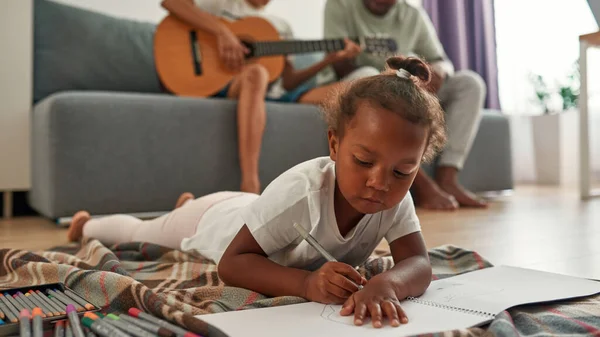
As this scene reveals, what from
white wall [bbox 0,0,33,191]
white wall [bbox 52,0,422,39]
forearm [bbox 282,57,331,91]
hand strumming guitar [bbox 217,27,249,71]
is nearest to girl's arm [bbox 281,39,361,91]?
forearm [bbox 282,57,331,91]

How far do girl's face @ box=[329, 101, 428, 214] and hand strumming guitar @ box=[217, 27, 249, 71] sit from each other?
4.64 ft

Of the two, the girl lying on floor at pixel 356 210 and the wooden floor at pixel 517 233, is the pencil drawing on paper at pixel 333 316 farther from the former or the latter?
the wooden floor at pixel 517 233

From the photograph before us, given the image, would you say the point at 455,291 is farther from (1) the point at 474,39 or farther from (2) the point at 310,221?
(1) the point at 474,39

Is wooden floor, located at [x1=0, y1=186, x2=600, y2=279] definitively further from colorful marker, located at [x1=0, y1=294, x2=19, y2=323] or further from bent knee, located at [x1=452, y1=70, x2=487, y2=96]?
colorful marker, located at [x1=0, y1=294, x2=19, y2=323]

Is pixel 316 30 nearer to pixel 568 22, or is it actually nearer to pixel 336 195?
pixel 568 22

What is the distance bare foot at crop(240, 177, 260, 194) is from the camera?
1952 mm

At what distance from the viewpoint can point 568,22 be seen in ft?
11.0

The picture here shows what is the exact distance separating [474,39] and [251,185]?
2.25m

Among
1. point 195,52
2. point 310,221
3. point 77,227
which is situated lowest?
point 77,227

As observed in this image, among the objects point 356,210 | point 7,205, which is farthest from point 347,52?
point 356,210

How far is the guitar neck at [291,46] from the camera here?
216 cm

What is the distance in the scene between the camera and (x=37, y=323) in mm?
565

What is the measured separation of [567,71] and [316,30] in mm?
1478

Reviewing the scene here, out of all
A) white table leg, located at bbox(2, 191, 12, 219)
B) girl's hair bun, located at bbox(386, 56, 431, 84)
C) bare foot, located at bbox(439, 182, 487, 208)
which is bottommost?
bare foot, located at bbox(439, 182, 487, 208)
